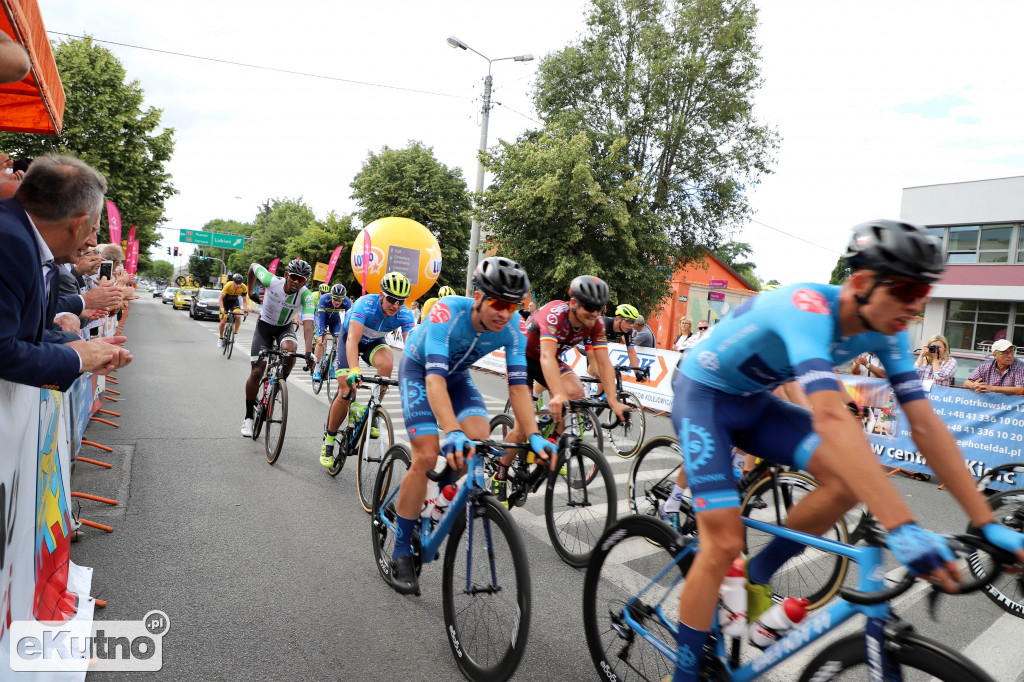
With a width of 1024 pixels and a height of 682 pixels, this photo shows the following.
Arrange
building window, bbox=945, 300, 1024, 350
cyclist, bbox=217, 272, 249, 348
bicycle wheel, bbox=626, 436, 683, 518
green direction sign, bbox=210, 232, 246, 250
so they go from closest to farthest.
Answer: bicycle wheel, bbox=626, 436, 683, 518 → cyclist, bbox=217, 272, 249, 348 → building window, bbox=945, 300, 1024, 350 → green direction sign, bbox=210, 232, 246, 250

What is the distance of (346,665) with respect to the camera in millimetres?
2994

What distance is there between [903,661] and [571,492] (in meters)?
3.00

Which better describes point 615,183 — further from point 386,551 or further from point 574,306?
point 386,551

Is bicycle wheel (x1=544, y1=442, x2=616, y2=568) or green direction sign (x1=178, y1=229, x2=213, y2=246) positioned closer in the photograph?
bicycle wheel (x1=544, y1=442, x2=616, y2=568)

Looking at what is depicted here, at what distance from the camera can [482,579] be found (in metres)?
3.03

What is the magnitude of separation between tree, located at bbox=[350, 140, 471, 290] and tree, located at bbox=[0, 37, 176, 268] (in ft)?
36.4

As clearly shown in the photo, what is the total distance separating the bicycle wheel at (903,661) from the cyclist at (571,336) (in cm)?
257

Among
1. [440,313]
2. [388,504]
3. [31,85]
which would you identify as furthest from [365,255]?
[440,313]

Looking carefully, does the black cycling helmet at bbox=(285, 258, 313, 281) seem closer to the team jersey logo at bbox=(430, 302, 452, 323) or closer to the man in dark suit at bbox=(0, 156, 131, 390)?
the team jersey logo at bbox=(430, 302, 452, 323)

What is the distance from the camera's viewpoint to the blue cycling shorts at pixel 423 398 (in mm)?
3668

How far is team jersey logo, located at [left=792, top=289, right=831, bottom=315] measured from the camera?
88.5 inches

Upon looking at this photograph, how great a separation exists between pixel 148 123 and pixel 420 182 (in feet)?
46.4

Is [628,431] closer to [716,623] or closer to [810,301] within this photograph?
[716,623]

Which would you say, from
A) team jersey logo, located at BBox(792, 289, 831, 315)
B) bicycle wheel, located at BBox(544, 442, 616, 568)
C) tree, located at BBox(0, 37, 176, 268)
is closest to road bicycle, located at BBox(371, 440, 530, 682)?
A: team jersey logo, located at BBox(792, 289, 831, 315)
